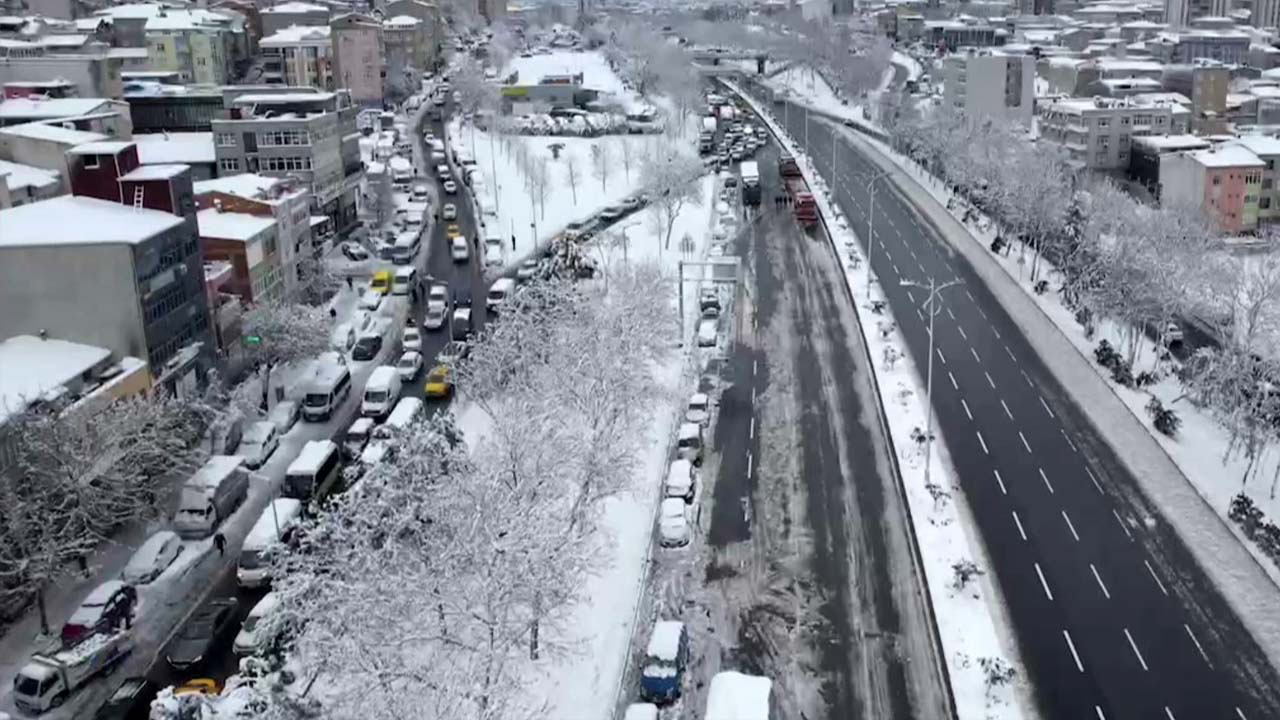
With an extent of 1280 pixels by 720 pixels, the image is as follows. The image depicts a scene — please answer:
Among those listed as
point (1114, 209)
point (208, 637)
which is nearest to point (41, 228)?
point (208, 637)

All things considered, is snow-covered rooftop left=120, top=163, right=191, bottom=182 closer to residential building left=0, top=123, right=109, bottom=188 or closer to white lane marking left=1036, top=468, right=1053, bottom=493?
residential building left=0, top=123, right=109, bottom=188

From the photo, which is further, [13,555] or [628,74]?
[628,74]

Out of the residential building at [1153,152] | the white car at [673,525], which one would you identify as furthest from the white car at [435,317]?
the residential building at [1153,152]

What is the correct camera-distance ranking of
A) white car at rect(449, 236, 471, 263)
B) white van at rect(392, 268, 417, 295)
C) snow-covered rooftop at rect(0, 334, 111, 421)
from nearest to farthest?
snow-covered rooftop at rect(0, 334, 111, 421) < white van at rect(392, 268, 417, 295) < white car at rect(449, 236, 471, 263)

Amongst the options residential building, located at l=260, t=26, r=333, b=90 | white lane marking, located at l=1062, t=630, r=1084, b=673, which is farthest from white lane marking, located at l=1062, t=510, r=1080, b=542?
residential building, located at l=260, t=26, r=333, b=90

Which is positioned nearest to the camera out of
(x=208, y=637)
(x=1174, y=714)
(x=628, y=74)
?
(x=1174, y=714)

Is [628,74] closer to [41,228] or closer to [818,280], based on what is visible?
[818,280]

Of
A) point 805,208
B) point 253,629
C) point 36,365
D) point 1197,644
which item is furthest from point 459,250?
point 1197,644
